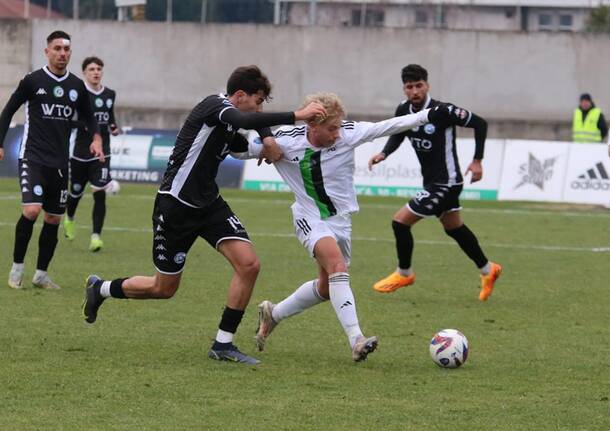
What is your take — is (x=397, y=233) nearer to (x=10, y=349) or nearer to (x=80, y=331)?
(x=80, y=331)

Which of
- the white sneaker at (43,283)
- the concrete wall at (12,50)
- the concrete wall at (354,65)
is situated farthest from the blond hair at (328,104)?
the concrete wall at (12,50)

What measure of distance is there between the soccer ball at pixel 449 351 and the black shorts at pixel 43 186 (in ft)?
14.1

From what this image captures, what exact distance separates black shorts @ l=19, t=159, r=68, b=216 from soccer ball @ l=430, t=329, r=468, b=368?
430 centimetres

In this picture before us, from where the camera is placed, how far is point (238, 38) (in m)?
33.6

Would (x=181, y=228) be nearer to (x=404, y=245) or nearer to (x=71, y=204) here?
(x=404, y=245)

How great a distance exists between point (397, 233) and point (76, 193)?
4843 mm

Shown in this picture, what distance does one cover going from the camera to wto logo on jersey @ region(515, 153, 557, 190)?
22.2m

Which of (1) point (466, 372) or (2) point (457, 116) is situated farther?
(2) point (457, 116)

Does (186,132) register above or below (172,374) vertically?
above

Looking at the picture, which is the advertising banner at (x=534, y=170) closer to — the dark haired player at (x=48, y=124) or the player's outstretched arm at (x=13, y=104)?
the dark haired player at (x=48, y=124)

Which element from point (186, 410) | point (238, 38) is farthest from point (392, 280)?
point (238, 38)

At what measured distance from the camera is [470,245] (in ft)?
37.5

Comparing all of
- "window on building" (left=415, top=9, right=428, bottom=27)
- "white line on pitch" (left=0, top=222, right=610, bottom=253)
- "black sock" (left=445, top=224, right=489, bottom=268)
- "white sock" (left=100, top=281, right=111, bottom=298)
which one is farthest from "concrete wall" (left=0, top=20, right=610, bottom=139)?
"white sock" (left=100, top=281, right=111, bottom=298)

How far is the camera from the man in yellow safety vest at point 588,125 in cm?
2483
